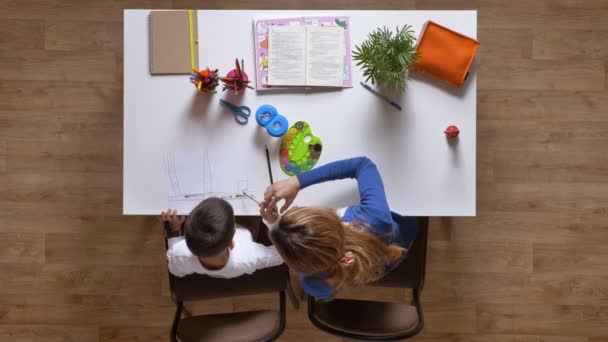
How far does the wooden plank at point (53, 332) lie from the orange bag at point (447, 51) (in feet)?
6.21

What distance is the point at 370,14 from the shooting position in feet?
5.27

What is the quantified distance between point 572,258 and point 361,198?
1.31 meters

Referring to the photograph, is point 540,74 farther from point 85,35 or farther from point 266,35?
point 85,35

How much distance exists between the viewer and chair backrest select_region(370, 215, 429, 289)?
1768mm

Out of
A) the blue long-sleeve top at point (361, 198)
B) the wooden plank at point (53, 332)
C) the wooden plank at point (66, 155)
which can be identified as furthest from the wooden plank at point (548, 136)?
the wooden plank at point (53, 332)

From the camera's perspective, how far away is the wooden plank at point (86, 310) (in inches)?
88.3

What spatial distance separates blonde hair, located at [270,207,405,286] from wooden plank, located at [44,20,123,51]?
1425 millimetres

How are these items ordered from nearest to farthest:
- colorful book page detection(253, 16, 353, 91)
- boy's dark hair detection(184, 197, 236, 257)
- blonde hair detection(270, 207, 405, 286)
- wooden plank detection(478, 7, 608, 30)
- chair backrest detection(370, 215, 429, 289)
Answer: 1. blonde hair detection(270, 207, 405, 286)
2. boy's dark hair detection(184, 197, 236, 257)
3. colorful book page detection(253, 16, 353, 91)
4. chair backrest detection(370, 215, 429, 289)
5. wooden plank detection(478, 7, 608, 30)

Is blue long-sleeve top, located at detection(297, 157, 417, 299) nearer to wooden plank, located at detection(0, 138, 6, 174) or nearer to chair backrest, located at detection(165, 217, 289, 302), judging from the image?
chair backrest, located at detection(165, 217, 289, 302)

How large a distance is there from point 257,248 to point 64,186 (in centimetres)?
113

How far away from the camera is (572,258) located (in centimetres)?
222

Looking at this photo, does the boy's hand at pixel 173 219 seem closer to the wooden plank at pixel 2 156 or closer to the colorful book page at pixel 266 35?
the colorful book page at pixel 266 35

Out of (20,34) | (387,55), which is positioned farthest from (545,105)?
(20,34)

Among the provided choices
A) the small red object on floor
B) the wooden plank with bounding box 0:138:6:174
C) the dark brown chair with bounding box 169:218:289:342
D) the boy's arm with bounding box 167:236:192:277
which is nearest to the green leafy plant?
the small red object on floor
